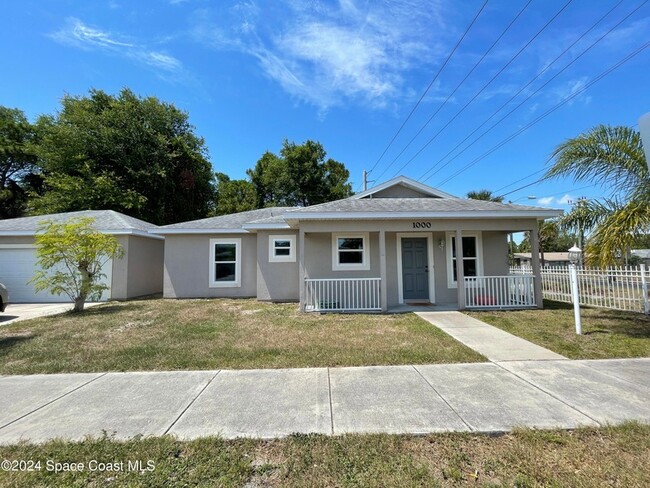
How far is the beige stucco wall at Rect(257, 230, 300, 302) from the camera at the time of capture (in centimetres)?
1202

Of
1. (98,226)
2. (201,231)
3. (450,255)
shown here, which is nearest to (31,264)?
(98,226)

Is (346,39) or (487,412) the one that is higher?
(346,39)

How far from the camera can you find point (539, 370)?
455 cm

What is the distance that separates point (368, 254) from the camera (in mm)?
11094

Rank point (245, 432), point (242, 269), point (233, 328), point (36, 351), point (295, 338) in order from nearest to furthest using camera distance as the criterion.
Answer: point (245, 432)
point (36, 351)
point (295, 338)
point (233, 328)
point (242, 269)

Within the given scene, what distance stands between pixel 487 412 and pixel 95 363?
18.7 feet

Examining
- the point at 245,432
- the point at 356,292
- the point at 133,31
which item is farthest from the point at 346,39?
the point at 245,432

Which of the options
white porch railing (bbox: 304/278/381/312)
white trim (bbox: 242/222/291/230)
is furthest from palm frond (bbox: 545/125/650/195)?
white trim (bbox: 242/222/291/230)

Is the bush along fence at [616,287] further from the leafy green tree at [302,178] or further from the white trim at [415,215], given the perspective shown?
the leafy green tree at [302,178]

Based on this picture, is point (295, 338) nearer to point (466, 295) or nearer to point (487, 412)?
point (487, 412)

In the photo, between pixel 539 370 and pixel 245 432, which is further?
pixel 539 370

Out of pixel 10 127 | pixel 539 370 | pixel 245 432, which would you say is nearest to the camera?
pixel 245 432

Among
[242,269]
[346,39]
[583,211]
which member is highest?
[346,39]

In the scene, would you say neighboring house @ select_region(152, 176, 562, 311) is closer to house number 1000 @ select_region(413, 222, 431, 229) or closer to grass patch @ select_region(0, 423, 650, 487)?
house number 1000 @ select_region(413, 222, 431, 229)
